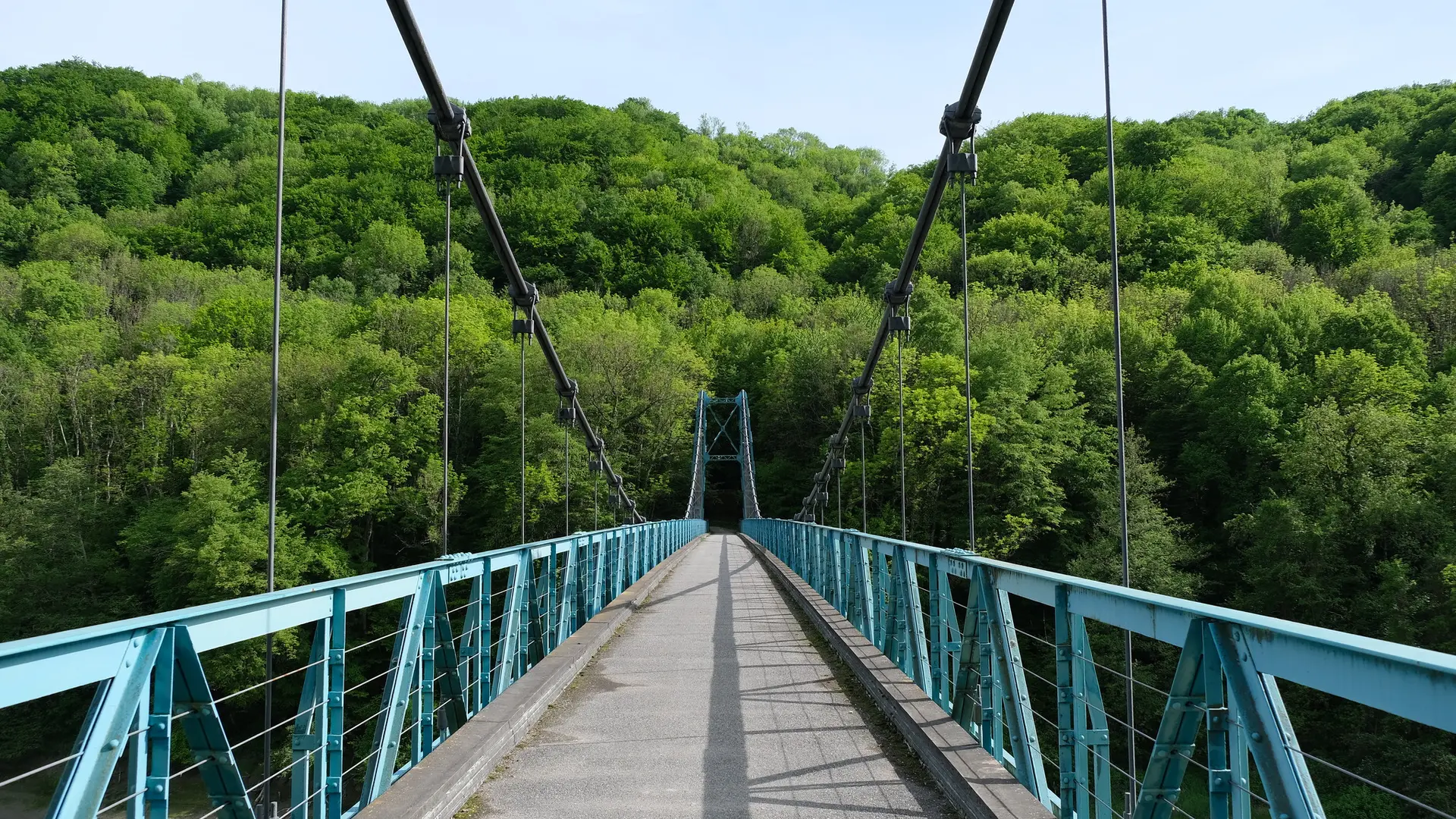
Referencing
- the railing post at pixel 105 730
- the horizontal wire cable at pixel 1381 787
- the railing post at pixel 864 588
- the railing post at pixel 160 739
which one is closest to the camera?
the horizontal wire cable at pixel 1381 787

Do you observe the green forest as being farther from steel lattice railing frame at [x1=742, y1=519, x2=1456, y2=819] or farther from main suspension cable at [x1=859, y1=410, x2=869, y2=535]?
steel lattice railing frame at [x1=742, y1=519, x2=1456, y2=819]

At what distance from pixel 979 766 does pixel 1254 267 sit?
49556mm

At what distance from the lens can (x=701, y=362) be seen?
4969cm

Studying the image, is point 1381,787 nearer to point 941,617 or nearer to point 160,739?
point 160,739

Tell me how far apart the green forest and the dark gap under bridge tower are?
128 centimetres

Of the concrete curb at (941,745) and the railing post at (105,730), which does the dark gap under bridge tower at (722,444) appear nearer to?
the concrete curb at (941,745)

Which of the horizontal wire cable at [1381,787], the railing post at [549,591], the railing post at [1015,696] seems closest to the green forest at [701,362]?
the railing post at [549,591]

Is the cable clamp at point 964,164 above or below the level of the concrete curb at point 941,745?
above

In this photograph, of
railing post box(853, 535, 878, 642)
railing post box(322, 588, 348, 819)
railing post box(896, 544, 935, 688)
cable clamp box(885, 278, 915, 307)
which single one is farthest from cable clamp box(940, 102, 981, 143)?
railing post box(322, 588, 348, 819)

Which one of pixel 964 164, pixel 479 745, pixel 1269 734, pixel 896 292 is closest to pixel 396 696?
pixel 479 745

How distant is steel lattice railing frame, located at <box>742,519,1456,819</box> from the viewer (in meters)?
1.77

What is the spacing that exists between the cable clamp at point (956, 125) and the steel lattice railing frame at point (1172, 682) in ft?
16.2

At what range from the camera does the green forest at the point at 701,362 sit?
2873cm

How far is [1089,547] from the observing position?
31359 millimetres
